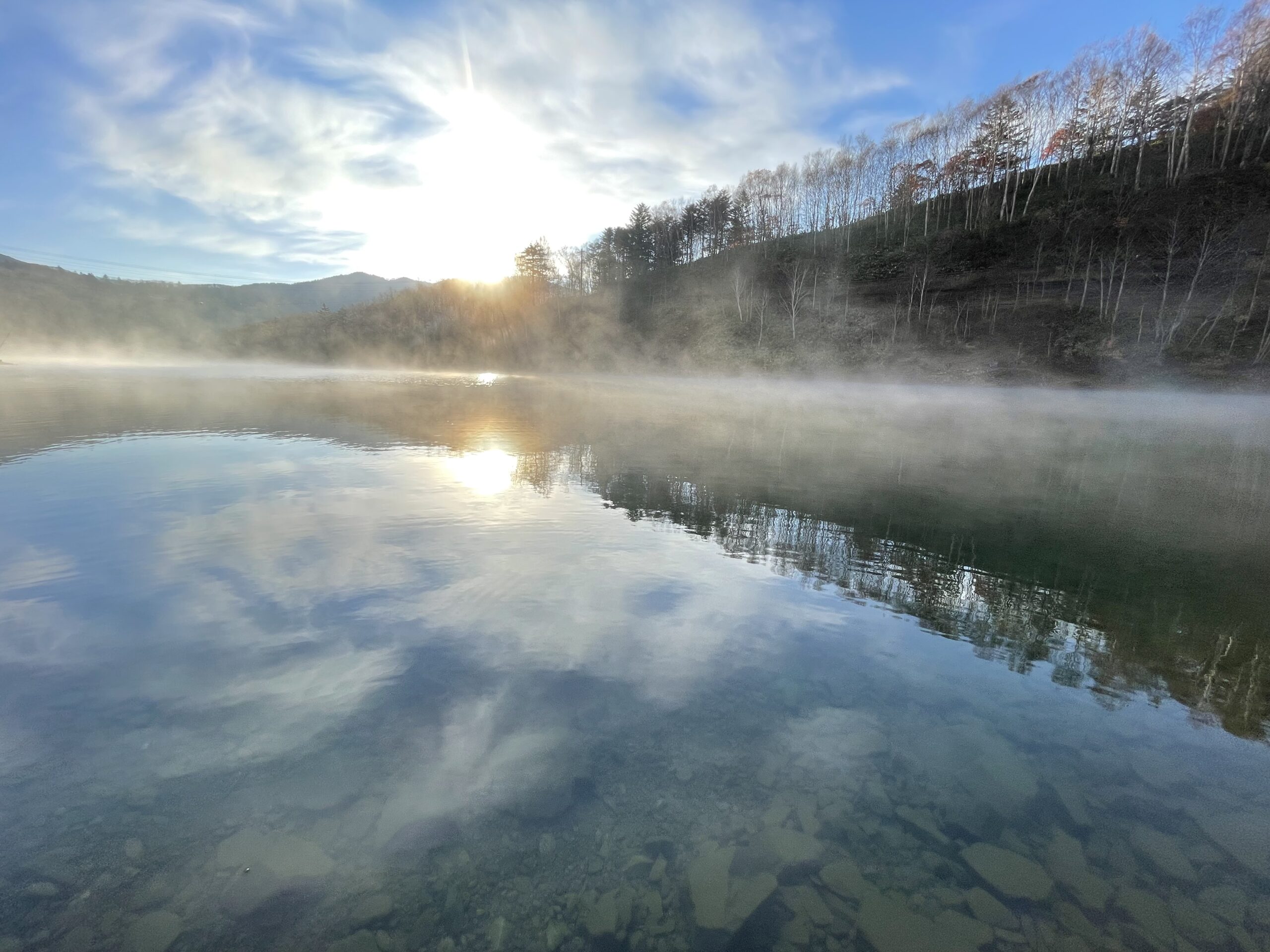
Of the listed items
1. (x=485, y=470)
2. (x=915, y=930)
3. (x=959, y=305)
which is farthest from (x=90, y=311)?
(x=915, y=930)

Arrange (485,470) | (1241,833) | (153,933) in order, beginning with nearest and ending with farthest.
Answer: (153,933)
(1241,833)
(485,470)

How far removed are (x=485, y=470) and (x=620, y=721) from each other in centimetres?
1175

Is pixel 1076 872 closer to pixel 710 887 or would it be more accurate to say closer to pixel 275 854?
pixel 710 887

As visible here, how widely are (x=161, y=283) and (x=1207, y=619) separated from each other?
786 feet

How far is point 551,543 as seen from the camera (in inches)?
416

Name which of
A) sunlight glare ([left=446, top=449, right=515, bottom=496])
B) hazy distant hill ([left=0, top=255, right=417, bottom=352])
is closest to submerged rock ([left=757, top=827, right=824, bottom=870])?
sunlight glare ([left=446, top=449, right=515, bottom=496])

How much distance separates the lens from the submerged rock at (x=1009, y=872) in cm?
386

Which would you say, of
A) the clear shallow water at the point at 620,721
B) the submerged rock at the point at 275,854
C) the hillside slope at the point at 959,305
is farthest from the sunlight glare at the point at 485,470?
the hillside slope at the point at 959,305

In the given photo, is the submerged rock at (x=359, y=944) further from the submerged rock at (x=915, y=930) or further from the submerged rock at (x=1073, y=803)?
the submerged rock at (x=1073, y=803)

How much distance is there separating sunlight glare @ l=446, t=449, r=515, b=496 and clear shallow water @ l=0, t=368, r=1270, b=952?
1.54ft

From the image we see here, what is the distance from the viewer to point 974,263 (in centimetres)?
6297

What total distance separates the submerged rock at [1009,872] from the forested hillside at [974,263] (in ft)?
189

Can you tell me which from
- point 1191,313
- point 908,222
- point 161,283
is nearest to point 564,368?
point 908,222

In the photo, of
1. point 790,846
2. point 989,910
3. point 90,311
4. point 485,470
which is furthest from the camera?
point 90,311
